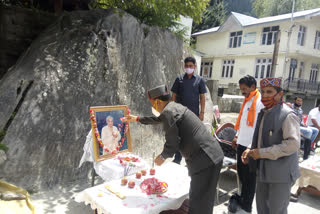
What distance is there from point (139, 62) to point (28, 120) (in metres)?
2.81

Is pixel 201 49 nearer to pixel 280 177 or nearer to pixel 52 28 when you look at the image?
pixel 52 28

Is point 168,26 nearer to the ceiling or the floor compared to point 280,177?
nearer to the ceiling

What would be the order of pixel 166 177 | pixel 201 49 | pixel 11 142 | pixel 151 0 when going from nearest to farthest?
1. pixel 166 177
2. pixel 11 142
3. pixel 151 0
4. pixel 201 49

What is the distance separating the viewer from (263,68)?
2000 cm

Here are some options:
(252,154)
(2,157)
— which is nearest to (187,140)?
(252,154)

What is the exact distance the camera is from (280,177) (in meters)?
2.40

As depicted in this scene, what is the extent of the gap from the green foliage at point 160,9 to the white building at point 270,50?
14.0 metres

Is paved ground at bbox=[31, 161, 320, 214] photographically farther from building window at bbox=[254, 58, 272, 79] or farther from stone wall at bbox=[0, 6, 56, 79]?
building window at bbox=[254, 58, 272, 79]

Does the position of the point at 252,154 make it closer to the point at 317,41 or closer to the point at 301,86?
the point at 301,86

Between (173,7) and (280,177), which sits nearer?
(280,177)

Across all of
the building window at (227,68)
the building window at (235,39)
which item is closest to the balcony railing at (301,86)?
the building window at (227,68)

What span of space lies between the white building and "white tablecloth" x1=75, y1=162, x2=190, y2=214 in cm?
1829

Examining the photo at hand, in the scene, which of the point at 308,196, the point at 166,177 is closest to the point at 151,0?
the point at 166,177

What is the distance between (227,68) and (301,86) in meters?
6.70
